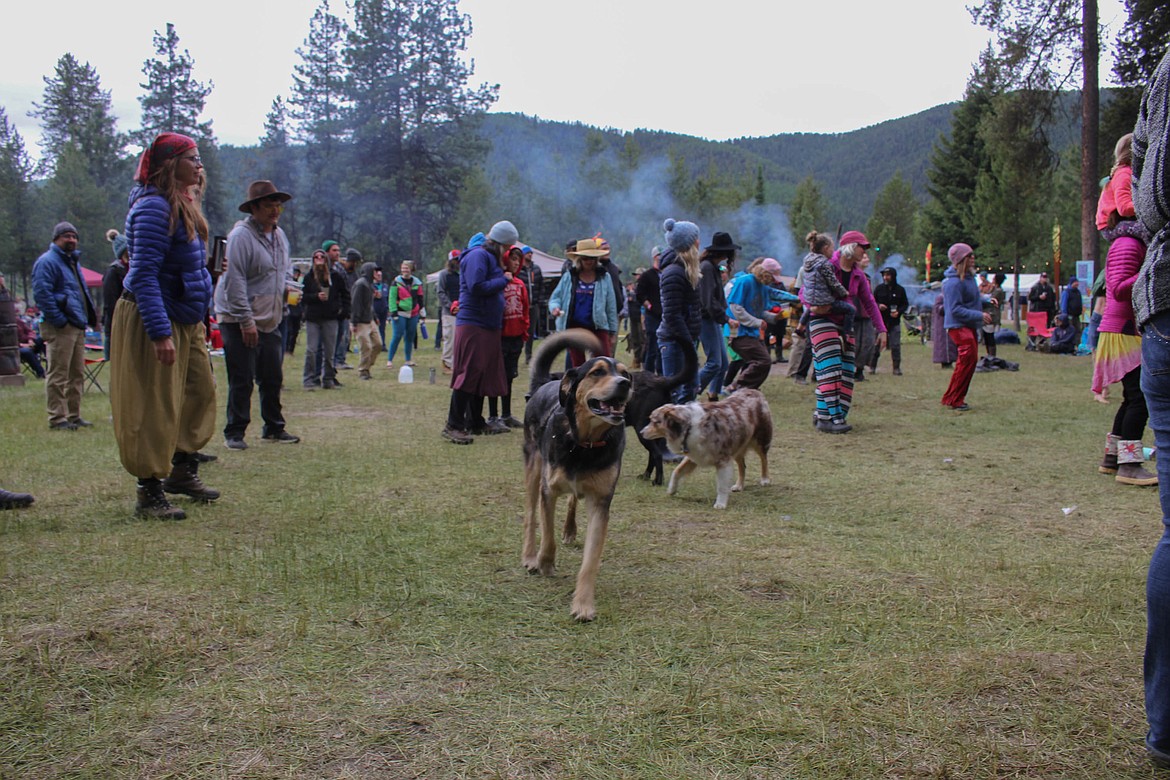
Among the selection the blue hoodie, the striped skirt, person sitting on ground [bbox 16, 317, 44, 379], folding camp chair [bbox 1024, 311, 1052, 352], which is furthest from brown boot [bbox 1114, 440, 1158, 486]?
person sitting on ground [bbox 16, 317, 44, 379]

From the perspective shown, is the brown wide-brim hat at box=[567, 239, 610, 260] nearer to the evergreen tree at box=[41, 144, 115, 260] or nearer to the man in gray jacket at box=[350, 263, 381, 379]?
the man in gray jacket at box=[350, 263, 381, 379]

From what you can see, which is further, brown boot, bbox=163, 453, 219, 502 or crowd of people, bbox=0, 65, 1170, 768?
brown boot, bbox=163, 453, 219, 502

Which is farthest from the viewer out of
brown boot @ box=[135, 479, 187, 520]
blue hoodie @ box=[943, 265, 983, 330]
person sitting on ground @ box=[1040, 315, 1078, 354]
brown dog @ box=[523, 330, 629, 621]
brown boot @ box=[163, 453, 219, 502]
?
person sitting on ground @ box=[1040, 315, 1078, 354]

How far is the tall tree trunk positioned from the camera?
1802 centimetres

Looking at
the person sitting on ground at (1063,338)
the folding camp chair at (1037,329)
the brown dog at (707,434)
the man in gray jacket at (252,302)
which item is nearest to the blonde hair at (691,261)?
the brown dog at (707,434)

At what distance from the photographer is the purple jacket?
788cm

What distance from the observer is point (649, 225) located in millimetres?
56031

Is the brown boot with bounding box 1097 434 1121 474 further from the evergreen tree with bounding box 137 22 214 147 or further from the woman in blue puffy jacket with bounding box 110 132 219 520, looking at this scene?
the evergreen tree with bounding box 137 22 214 147

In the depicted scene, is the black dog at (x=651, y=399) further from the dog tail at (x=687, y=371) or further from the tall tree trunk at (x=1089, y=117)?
the tall tree trunk at (x=1089, y=117)

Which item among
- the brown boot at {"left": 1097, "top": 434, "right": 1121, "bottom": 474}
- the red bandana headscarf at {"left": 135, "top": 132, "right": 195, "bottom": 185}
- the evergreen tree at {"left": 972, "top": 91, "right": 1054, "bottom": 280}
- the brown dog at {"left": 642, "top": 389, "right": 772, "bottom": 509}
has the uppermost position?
the evergreen tree at {"left": 972, "top": 91, "right": 1054, "bottom": 280}

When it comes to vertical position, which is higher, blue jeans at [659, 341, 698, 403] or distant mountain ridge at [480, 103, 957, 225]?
distant mountain ridge at [480, 103, 957, 225]

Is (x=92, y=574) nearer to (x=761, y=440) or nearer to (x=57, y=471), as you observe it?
(x=57, y=471)

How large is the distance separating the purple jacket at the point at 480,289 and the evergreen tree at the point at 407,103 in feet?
142

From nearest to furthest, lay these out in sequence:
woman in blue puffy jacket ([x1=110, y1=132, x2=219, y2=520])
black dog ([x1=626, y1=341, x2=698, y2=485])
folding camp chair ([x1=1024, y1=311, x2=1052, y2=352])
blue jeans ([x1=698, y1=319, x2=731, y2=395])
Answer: woman in blue puffy jacket ([x1=110, y1=132, x2=219, y2=520])
black dog ([x1=626, y1=341, x2=698, y2=485])
blue jeans ([x1=698, y1=319, x2=731, y2=395])
folding camp chair ([x1=1024, y1=311, x2=1052, y2=352])
